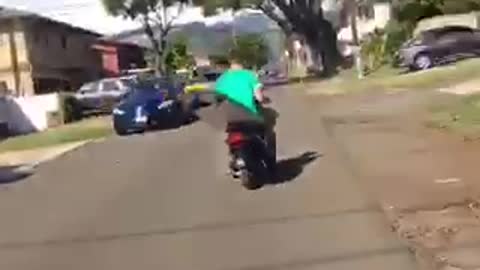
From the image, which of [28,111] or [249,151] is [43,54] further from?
[249,151]

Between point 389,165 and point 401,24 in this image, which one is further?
point 401,24

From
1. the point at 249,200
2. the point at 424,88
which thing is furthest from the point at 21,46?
the point at 249,200

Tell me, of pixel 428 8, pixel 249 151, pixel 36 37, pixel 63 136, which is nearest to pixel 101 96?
pixel 63 136

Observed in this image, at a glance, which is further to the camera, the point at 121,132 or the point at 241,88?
the point at 121,132

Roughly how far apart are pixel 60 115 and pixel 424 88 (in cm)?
1561

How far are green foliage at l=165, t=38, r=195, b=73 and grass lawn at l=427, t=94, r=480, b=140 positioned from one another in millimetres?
49055

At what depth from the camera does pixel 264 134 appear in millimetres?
13578

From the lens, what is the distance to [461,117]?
65.6 feet

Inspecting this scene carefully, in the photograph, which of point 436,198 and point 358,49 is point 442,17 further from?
point 436,198

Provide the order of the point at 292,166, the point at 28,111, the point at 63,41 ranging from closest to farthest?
the point at 292,166 → the point at 28,111 → the point at 63,41

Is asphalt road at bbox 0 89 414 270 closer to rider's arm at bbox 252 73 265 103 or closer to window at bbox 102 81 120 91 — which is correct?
rider's arm at bbox 252 73 265 103

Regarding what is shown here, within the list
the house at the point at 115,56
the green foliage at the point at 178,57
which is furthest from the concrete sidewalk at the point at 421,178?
the house at the point at 115,56

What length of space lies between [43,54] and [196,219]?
48931 mm

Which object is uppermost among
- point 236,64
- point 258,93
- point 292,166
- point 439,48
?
point 236,64
